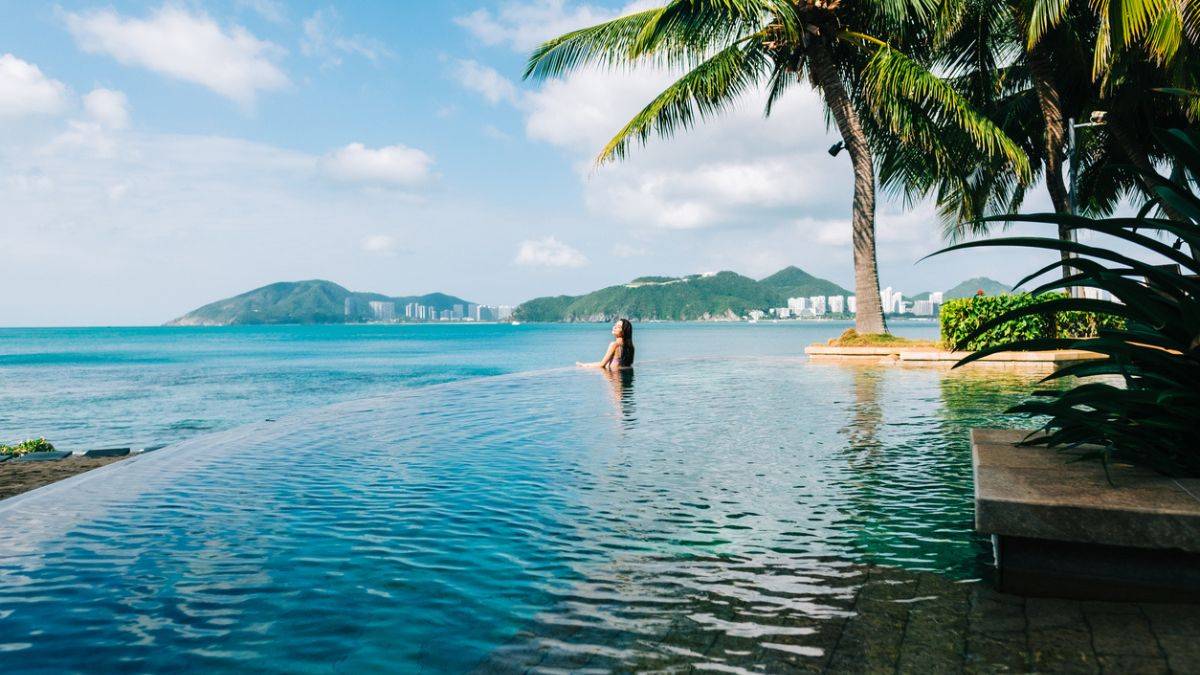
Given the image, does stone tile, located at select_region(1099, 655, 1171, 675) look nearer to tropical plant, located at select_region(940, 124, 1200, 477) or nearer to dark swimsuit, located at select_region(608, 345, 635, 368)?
tropical plant, located at select_region(940, 124, 1200, 477)

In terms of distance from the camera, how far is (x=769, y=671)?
2688 millimetres

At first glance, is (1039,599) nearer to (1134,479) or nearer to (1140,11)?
(1134,479)

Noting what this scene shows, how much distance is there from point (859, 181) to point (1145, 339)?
20.1 m

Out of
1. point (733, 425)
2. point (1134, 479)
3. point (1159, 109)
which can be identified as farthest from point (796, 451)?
point (1159, 109)

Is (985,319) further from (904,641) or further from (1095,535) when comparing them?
(904,641)

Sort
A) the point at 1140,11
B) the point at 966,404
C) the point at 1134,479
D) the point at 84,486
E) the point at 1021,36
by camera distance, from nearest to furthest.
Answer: the point at 1134,479 → the point at 84,486 → the point at 966,404 → the point at 1140,11 → the point at 1021,36

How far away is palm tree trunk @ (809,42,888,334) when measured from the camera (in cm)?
2259

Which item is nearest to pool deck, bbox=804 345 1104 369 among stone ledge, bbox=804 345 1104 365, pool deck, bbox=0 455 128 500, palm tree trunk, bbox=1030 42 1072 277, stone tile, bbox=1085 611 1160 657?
stone ledge, bbox=804 345 1104 365

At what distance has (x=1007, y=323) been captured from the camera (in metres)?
20.1

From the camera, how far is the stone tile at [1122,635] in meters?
2.71

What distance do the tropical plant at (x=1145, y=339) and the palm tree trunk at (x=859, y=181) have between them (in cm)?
1912

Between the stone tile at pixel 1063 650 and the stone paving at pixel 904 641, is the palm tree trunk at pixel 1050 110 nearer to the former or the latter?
the stone paving at pixel 904 641

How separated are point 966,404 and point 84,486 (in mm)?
10451

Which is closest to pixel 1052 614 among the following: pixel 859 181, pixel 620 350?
pixel 620 350
